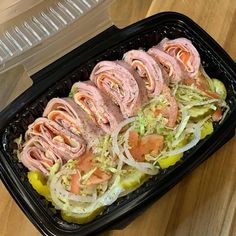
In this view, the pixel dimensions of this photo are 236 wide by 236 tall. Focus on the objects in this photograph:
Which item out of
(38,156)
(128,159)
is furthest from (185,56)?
(38,156)

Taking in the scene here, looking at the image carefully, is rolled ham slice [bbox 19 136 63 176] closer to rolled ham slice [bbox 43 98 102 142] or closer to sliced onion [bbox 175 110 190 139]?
rolled ham slice [bbox 43 98 102 142]

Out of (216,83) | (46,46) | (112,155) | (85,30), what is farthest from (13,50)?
(216,83)

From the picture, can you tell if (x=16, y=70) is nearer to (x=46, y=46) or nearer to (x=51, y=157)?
(x=46, y=46)

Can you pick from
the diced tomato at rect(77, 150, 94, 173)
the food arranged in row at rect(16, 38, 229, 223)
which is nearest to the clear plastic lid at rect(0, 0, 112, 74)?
the food arranged in row at rect(16, 38, 229, 223)

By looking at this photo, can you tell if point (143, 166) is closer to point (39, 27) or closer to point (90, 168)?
point (90, 168)

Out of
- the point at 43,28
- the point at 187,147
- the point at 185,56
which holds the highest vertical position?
the point at 43,28

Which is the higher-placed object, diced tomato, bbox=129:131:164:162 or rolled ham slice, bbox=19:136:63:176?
rolled ham slice, bbox=19:136:63:176
